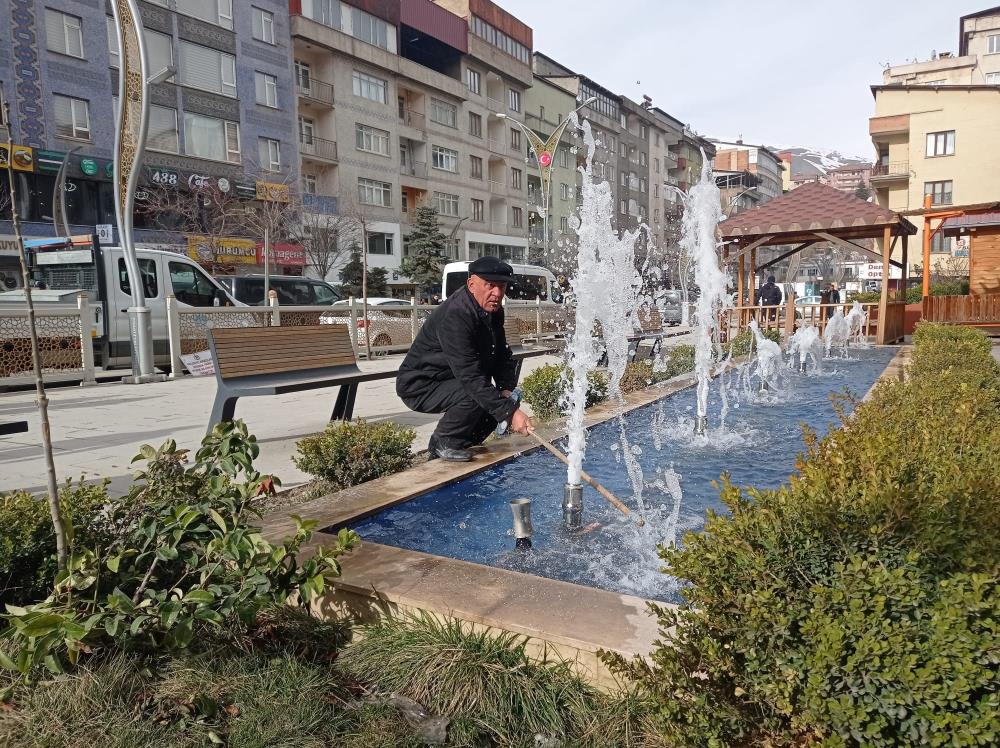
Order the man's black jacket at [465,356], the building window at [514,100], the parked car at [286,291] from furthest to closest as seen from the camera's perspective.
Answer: the building window at [514,100], the parked car at [286,291], the man's black jacket at [465,356]

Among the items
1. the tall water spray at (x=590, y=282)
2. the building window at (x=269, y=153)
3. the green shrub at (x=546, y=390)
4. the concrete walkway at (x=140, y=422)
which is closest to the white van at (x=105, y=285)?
the concrete walkway at (x=140, y=422)

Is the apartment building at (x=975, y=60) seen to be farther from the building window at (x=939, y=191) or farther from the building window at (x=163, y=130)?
the building window at (x=163, y=130)

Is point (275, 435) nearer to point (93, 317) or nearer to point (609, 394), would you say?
point (609, 394)

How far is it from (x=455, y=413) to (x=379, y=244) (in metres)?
32.2

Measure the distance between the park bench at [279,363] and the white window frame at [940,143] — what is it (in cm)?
4820

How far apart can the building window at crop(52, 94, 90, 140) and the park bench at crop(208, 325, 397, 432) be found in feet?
72.3

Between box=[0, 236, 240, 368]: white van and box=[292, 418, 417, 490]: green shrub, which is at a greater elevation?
box=[0, 236, 240, 368]: white van

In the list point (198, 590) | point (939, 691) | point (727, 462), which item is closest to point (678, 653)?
point (939, 691)

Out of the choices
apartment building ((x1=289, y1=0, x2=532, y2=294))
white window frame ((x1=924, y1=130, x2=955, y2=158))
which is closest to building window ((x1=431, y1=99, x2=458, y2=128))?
apartment building ((x1=289, y1=0, x2=532, y2=294))

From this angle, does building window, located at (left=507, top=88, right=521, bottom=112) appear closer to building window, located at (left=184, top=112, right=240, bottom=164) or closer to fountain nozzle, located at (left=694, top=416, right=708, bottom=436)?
building window, located at (left=184, top=112, right=240, bottom=164)

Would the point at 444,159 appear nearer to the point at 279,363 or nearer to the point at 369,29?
the point at 369,29

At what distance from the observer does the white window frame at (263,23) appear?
29.8m

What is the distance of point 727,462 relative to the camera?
17.7ft

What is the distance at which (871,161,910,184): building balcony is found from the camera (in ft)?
146
